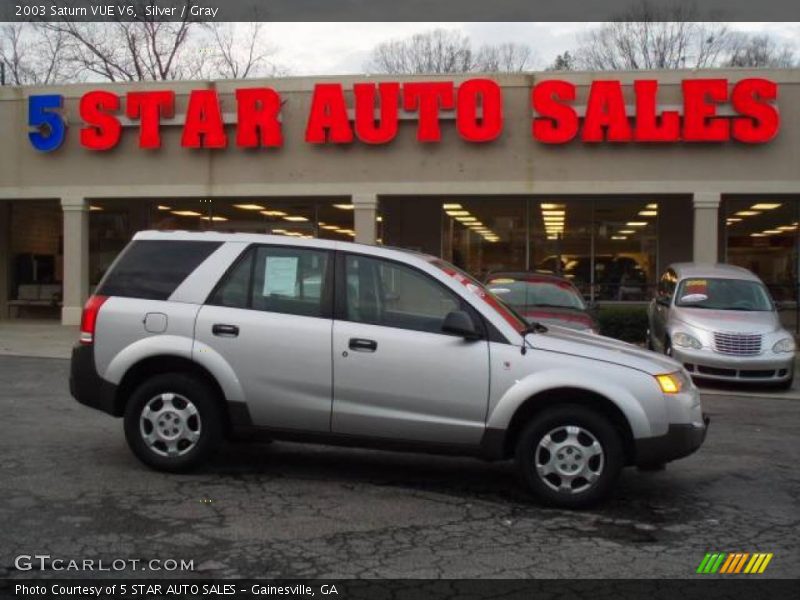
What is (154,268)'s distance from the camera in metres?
6.77

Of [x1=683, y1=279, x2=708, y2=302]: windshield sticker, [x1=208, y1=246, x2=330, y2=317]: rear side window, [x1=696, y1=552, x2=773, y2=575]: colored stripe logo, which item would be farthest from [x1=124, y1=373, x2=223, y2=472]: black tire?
[x1=683, y1=279, x2=708, y2=302]: windshield sticker

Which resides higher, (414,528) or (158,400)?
(158,400)

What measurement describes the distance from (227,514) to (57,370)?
8.42 metres

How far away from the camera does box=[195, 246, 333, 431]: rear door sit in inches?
247

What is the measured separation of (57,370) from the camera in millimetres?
13133

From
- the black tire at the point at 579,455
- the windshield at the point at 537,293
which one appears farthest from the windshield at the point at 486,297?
the windshield at the point at 537,293

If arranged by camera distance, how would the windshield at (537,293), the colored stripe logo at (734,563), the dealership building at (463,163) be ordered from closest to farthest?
1. the colored stripe logo at (734,563)
2. the windshield at (537,293)
3. the dealership building at (463,163)

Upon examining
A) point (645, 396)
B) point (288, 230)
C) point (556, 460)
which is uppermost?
point (288, 230)

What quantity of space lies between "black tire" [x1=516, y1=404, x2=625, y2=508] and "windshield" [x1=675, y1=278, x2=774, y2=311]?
25.5ft

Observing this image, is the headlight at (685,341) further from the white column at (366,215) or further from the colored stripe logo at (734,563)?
the white column at (366,215)

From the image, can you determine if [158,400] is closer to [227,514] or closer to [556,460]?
[227,514]

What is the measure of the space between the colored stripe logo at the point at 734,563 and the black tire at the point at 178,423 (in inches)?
135

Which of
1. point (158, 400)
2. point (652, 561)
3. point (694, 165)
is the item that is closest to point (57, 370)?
point (158, 400)

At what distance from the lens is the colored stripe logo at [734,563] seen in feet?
16.0
